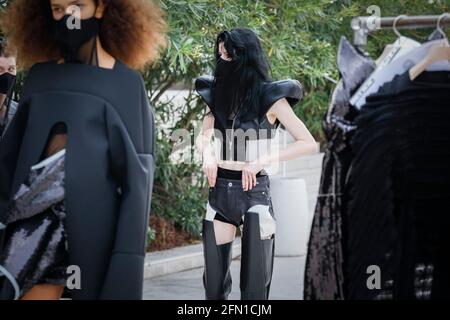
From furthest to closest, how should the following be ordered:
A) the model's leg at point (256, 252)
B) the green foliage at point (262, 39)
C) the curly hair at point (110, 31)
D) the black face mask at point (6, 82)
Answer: the green foliage at point (262, 39)
the black face mask at point (6, 82)
the model's leg at point (256, 252)
the curly hair at point (110, 31)

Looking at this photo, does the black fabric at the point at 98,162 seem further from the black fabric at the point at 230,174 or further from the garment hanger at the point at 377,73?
the black fabric at the point at 230,174

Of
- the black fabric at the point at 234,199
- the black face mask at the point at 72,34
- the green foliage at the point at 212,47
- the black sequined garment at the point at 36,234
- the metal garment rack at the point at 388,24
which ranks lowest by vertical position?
the black sequined garment at the point at 36,234

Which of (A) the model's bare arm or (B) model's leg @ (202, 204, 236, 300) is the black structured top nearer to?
(A) the model's bare arm

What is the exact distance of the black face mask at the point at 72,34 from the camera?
4.64 meters

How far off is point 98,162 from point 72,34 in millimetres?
574

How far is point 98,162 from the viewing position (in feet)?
14.8

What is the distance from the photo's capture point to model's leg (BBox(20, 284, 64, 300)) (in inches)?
179

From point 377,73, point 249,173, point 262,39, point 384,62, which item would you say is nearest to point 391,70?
point 377,73

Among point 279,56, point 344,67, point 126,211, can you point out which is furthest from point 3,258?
point 279,56

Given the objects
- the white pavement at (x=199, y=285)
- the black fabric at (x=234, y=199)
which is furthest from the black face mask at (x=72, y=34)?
the white pavement at (x=199, y=285)

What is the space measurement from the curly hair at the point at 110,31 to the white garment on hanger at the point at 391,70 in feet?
3.24

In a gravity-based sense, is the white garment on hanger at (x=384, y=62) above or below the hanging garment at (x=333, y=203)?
above

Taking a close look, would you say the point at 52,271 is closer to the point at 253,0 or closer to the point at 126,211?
the point at 126,211

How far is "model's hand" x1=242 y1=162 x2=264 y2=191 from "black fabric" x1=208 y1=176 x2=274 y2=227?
0.23ft
